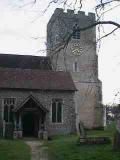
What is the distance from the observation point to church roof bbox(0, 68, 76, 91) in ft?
105

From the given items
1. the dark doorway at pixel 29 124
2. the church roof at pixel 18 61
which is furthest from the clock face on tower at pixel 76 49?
the dark doorway at pixel 29 124

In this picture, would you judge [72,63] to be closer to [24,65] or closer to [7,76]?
[24,65]

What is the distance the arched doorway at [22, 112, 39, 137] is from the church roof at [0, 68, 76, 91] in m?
2.43

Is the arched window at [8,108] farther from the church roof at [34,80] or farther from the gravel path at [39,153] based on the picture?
the gravel path at [39,153]

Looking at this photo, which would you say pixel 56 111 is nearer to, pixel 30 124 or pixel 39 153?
A: pixel 30 124

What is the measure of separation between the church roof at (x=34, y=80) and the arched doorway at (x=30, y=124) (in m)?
2.43

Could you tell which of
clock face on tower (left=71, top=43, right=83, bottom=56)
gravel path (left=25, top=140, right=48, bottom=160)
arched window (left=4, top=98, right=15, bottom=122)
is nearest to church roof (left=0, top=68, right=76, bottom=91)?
arched window (left=4, top=98, right=15, bottom=122)

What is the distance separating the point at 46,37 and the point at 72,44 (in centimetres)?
3153

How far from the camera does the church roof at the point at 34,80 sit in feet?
105

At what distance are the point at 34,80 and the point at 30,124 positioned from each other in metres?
3.80

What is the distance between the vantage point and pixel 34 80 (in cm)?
3309

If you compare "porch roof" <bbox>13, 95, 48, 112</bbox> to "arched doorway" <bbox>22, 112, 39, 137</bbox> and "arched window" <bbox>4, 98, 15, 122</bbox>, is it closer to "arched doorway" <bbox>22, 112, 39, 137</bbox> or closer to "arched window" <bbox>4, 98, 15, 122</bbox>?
"arched window" <bbox>4, 98, 15, 122</bbox>

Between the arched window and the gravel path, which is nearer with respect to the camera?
the gravel path

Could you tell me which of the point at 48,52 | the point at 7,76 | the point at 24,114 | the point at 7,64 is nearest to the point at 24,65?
the point at 7,64
